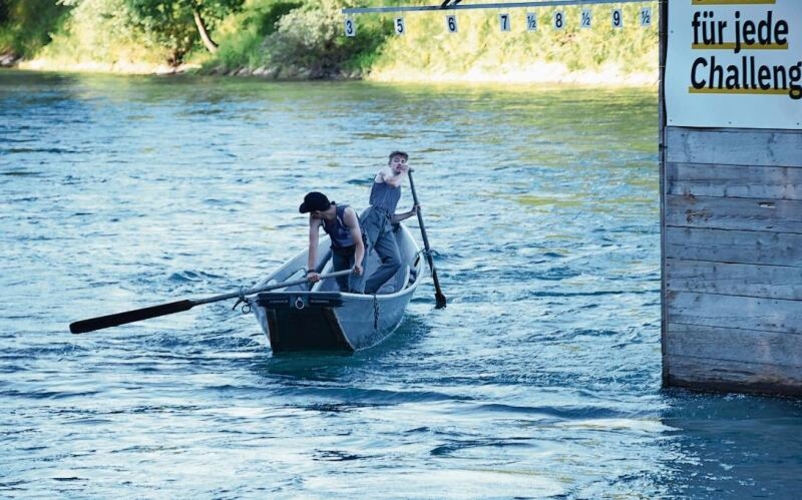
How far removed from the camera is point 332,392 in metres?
11.0

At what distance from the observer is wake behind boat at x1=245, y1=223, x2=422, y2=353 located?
1127 cm

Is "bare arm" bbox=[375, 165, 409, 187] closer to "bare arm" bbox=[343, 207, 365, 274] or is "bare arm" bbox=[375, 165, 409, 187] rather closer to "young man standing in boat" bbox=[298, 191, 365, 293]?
"young man standing in boat" bbox=[298, 191, 365, 293]

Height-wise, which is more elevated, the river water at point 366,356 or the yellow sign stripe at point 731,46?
the yellow sign stripe at point 731,46

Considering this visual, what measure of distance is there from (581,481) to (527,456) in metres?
0.60

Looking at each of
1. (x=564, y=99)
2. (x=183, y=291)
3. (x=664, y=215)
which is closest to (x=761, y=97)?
(x=664, y=215)

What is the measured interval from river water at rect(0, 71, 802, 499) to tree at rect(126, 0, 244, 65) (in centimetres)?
3114

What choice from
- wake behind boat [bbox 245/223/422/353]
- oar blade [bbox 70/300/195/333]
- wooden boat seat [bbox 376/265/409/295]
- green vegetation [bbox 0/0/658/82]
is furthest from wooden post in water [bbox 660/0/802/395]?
green vegetation [bbox 0/0/658/82]

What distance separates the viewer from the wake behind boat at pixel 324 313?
11.3 m

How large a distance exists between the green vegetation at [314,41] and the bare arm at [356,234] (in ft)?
87.1

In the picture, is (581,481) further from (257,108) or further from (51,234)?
(257,108)

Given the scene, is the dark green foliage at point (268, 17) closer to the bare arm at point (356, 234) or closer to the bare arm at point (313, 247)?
the bare arm at point (356, 234)

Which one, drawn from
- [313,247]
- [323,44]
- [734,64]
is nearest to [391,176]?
[313,247]

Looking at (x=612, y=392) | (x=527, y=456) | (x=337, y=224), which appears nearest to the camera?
(x=527, y=456)

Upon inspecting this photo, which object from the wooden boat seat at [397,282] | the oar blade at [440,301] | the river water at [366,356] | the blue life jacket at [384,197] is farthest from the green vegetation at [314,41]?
the blue life jacket at [384,197]
